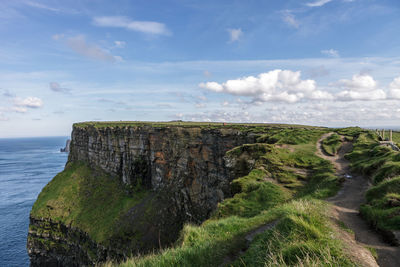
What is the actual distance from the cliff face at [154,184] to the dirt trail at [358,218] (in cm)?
2218

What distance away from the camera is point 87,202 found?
6438 cm

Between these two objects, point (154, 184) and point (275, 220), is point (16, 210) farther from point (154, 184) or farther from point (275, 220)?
point (275, 220)

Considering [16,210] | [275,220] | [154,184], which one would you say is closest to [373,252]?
[275,220]

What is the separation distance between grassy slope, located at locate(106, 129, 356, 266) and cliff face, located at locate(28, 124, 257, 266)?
739 inches

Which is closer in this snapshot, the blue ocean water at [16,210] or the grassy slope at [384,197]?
the grassy slope at [384,197]

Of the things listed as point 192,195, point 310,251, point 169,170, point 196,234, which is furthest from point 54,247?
point 310,251

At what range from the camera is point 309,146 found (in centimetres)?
2416

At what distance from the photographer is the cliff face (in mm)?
43812

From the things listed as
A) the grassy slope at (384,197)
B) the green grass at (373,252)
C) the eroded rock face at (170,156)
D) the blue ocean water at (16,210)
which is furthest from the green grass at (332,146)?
the blue ocean water at (16,210)

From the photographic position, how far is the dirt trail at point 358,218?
5.74 meters

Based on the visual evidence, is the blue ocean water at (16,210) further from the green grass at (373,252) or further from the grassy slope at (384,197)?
the grassy slope at (384,197)

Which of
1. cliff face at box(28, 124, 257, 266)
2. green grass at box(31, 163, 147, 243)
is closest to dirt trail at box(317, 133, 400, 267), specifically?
cliff face at box(28, 124, 257, 266)

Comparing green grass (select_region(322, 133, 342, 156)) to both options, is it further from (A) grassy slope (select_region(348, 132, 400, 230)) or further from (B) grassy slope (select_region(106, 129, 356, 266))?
(A) grassy slope (select_region(348, 132, 400, 230))

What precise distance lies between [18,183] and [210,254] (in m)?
148
